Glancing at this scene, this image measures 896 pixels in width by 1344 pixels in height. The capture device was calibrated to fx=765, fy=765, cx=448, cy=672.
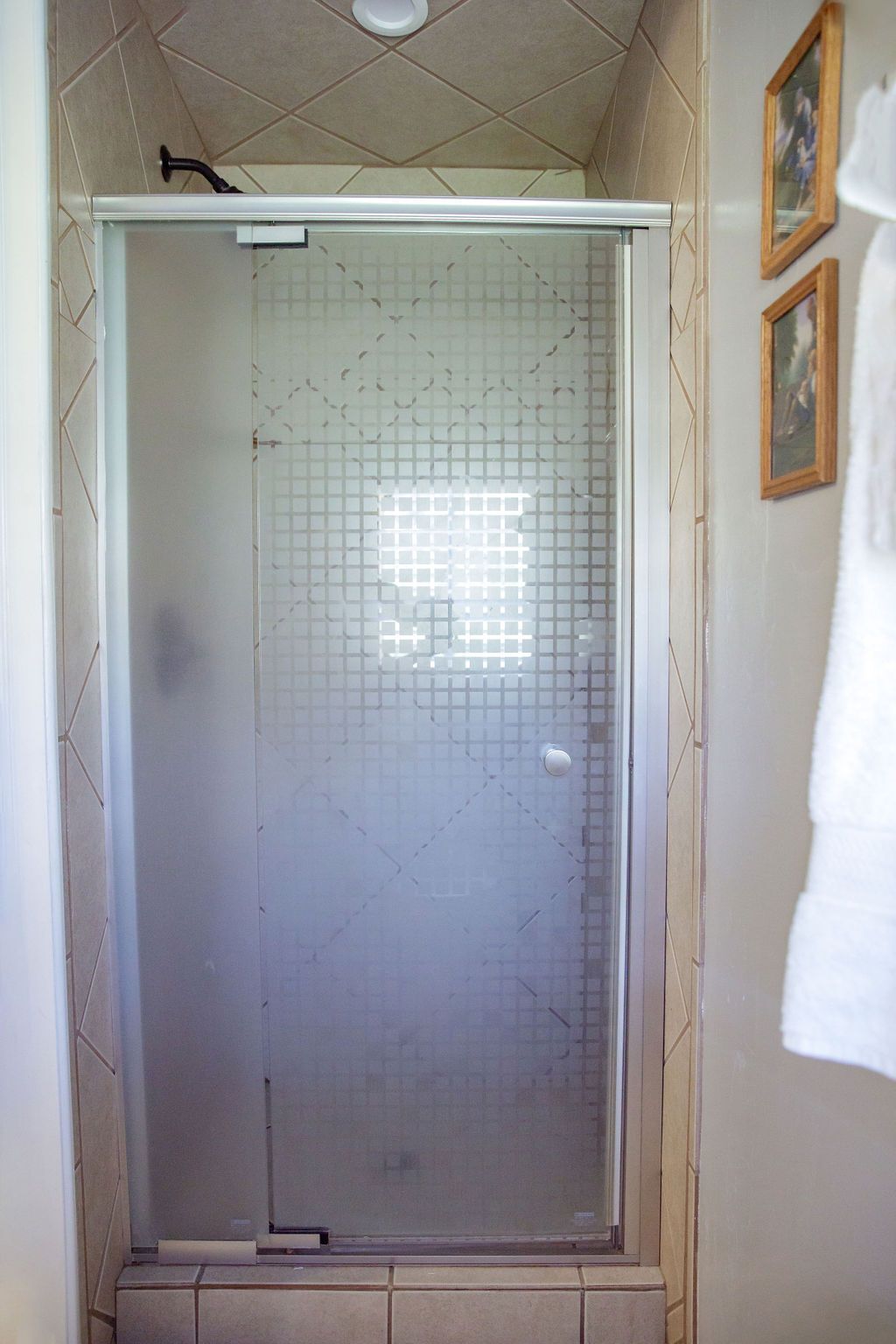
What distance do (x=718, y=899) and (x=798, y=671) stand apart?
0.37 m

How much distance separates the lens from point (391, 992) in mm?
1205

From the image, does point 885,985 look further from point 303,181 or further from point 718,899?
point 303,181

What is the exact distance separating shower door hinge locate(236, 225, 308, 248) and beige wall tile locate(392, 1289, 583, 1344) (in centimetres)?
163

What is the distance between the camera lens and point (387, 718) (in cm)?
118

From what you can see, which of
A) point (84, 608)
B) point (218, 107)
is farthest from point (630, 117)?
point (84, 608)

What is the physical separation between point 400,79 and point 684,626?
1252 millimetres

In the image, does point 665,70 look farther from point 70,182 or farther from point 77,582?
point 77,582

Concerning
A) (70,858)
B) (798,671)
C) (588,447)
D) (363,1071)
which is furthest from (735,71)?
(363,1071)

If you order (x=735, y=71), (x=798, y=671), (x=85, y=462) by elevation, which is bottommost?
(x=798, y=671)

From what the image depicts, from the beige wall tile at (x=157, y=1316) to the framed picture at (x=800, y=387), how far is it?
1444mm

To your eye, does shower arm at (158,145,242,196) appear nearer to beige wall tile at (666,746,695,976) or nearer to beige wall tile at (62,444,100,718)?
beige wall tile at (62,444,100,718)

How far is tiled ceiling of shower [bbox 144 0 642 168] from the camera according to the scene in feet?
4.41

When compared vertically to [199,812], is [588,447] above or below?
above

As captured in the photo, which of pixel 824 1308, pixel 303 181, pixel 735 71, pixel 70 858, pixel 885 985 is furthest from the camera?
pixel 303 181
